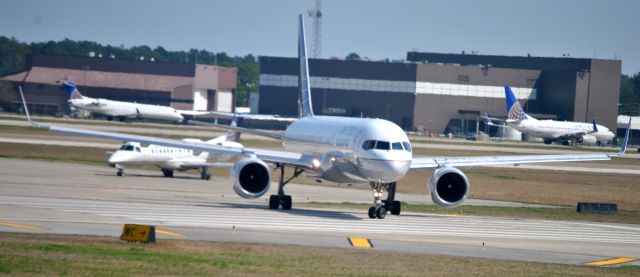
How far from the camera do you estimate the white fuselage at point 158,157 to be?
62125 mm

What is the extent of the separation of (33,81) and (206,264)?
145684 mm

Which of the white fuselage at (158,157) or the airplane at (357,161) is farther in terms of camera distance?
the white fuselage at (158,157)

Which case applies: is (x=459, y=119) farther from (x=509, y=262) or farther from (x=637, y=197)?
(x=509, y=262)

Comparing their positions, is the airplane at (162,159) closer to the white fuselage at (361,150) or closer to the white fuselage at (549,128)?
the white fuselage at (361,150)

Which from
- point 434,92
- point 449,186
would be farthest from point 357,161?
point 434,92

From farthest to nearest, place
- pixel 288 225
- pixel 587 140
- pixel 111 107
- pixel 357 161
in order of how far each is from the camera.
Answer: pixel 111 107 < pixel 587 140 < pixel 357 161 < pixel 288 225

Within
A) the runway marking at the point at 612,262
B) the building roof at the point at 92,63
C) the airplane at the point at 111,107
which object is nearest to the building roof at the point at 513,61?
the building roof at the point at 92,63

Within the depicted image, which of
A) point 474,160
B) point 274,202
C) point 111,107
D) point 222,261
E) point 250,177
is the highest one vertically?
point 474,160

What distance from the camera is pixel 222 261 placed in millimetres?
23297

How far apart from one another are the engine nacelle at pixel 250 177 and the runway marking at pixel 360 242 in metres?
8.89

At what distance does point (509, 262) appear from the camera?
26.3 metres

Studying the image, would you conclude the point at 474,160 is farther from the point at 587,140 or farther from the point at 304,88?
the point at 587,140

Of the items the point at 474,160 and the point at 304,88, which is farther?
the point at 304,88

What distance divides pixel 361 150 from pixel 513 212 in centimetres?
1249
